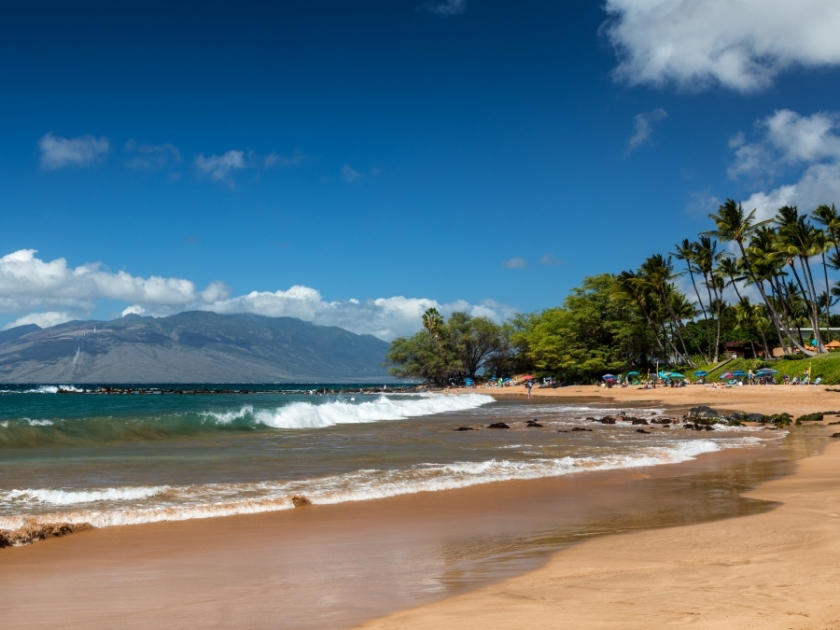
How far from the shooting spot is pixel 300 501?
33.5 feet

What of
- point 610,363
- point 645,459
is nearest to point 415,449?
point 645,459

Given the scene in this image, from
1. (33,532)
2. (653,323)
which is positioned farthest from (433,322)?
(33,532)

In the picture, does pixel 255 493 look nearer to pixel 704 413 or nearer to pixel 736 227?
pixel 704 413

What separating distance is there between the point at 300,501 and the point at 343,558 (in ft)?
11.0

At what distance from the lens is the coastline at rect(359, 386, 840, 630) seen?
14.9ft

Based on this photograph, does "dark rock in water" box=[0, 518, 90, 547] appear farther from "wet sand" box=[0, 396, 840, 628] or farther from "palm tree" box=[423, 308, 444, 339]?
"palm tree" box=[423, 308, 444, 339]

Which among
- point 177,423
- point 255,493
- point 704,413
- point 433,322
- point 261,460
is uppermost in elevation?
point 433,322

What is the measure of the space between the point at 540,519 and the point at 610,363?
66.7 metres

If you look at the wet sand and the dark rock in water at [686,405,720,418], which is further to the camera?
the dark rock in water at [686,405,720,418]

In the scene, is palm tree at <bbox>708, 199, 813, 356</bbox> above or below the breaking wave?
above

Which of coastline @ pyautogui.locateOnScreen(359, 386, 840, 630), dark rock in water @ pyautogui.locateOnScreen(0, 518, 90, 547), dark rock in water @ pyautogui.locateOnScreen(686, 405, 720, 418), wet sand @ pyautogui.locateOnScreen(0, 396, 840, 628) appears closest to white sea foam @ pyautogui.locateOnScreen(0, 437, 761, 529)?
dark rock in water @ pyautogui.locateOnScreen(0, 518, 90, 547)

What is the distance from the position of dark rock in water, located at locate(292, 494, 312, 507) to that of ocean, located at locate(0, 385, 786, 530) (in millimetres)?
100

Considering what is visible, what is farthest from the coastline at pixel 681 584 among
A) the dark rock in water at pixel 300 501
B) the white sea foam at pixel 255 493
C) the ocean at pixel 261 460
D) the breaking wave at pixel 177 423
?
the breaking wave at pixel 177 423

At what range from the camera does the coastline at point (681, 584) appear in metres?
4.55
